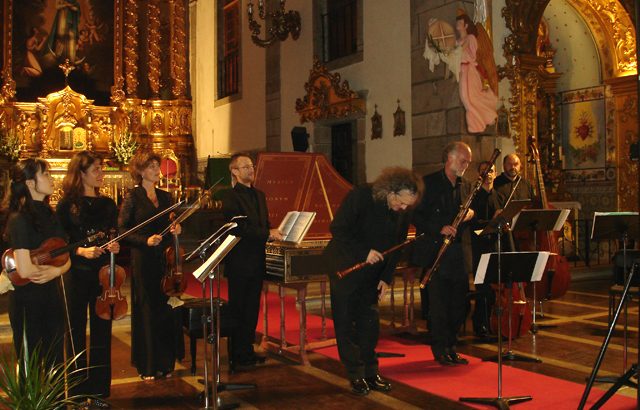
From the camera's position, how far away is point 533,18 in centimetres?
1000

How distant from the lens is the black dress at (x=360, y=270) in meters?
4.64

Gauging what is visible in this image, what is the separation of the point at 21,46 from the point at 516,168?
1220cm

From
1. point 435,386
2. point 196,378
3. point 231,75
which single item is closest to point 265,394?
point 196,378

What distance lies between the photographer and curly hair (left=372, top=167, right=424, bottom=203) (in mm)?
4438

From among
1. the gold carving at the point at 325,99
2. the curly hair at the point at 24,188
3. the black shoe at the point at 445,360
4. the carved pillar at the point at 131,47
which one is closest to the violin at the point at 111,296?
the curly hair at the point at 24,188

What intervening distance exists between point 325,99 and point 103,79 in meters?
6.39

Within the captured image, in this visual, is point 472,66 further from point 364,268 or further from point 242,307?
point 364,268

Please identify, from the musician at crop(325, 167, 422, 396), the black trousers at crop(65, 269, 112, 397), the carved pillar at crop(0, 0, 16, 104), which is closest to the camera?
the black trousers at crop(65, 269, 112, 397)

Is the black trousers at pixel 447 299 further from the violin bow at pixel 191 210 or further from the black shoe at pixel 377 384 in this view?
the violin bow at pixel 191 210

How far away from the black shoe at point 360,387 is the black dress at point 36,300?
5.99ft

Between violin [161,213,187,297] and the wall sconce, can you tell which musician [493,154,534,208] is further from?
the wall sconce

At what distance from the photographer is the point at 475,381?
5035 millimetres

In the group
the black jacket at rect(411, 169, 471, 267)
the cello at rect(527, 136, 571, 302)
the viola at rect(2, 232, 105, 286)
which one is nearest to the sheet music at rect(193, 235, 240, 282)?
the viola at rect(2, 232, 105, 286)

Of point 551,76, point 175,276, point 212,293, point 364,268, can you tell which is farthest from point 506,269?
point 551,76
